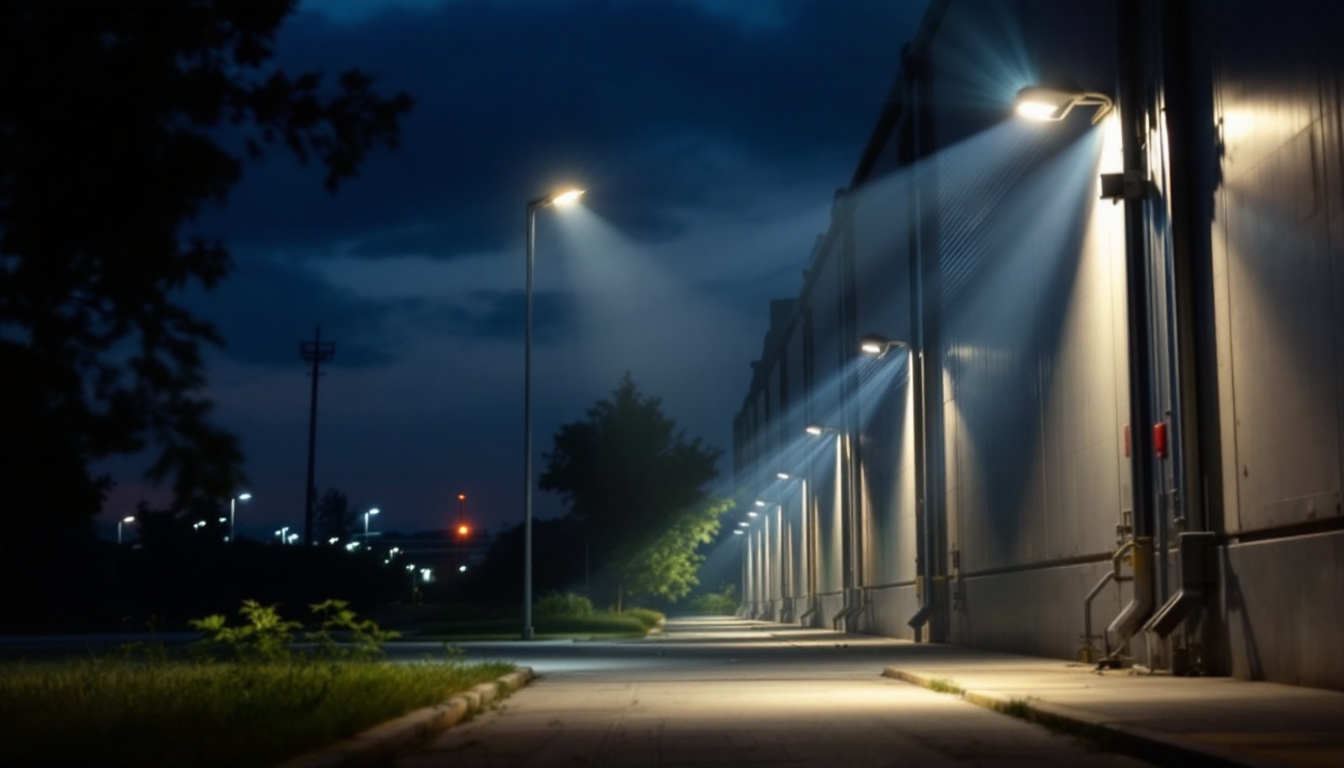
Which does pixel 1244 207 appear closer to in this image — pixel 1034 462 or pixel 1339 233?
pixel 1339 233

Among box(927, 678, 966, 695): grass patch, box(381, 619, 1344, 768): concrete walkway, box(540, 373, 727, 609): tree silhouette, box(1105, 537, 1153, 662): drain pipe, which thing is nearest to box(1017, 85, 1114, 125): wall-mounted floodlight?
box(1105, 537, 1153, 662): drain pipe

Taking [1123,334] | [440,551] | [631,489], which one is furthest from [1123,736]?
[440,551]

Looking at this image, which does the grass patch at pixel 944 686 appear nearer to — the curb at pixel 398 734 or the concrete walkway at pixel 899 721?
the concrete walkway at pixel 899 721

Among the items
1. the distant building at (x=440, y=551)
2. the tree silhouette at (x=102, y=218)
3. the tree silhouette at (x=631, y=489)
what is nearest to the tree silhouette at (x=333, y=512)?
the distant building at (x=440, y=551)

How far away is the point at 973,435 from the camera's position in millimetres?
32688

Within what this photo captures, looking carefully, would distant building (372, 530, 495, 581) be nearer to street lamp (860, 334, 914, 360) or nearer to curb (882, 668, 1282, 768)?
street lamp (860, 334, 914, 360)

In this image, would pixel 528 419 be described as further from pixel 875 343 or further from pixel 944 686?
pixel 944 686

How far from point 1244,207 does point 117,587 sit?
221 feet

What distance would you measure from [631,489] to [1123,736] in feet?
175

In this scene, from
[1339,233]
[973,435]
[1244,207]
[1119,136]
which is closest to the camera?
[1339,233]

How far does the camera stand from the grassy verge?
998cm

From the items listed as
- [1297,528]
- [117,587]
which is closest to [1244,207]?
[1297,528]

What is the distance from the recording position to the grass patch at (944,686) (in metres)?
18.0

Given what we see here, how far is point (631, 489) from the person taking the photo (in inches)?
2569
